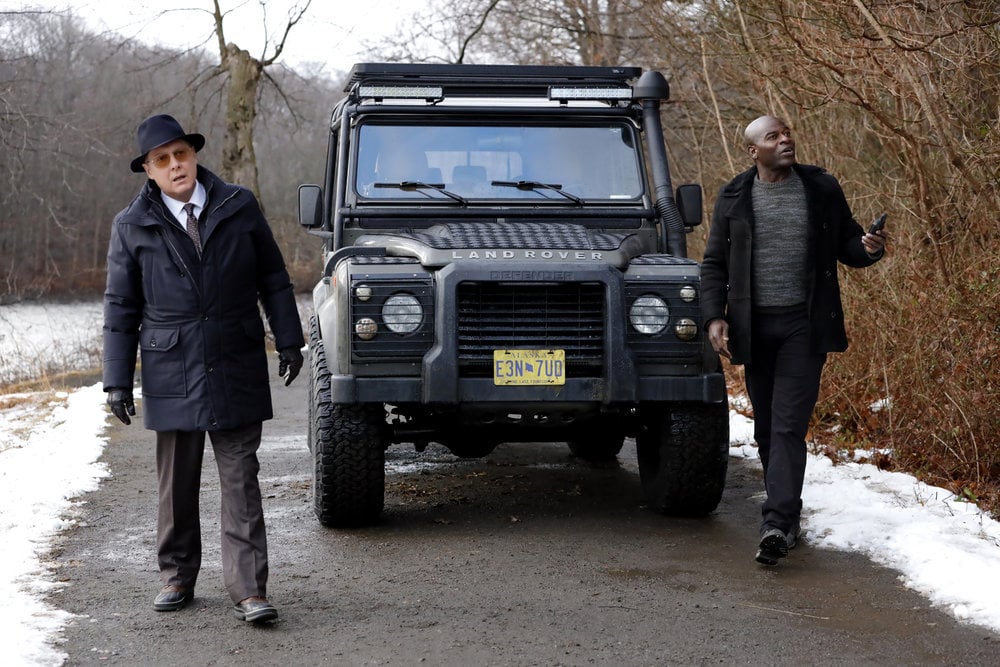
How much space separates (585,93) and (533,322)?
190cm

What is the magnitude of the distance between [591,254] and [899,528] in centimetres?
197

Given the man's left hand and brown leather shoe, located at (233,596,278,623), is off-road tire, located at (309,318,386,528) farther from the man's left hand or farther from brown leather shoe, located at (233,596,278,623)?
the man's left hand

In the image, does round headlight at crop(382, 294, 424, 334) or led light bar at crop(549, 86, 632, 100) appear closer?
round headlight at crop(382, 294, 424, 334)

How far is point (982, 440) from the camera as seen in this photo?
660cm

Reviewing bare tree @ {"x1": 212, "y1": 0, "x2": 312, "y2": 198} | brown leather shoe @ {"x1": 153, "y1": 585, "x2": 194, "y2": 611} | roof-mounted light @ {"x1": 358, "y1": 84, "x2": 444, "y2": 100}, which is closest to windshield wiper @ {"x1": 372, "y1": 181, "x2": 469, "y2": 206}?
roof-mounted light @ {"x1": 358, "y1": 84, "x2": 444, "y2": 100}

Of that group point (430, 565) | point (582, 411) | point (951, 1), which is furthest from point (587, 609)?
point (951, 1)

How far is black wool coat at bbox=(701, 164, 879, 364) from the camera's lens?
17.7 feet

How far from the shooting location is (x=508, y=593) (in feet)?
16.3

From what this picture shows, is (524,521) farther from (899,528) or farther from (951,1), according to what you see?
(951,1)

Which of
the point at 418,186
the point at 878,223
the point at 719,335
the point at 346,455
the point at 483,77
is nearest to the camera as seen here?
the point at 878,223

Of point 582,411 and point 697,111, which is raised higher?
point 697,111

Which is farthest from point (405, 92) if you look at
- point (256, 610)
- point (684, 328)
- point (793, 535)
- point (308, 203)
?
point (256, 610)

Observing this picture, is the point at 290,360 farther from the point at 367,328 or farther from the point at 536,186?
the point at 536,186

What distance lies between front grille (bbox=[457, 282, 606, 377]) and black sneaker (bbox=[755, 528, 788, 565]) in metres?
1.17
